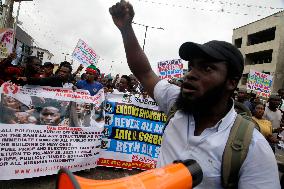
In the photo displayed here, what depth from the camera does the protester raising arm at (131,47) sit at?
2.01 m

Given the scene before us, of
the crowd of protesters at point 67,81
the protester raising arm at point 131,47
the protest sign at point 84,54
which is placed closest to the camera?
the protester raising arm at point 131,47

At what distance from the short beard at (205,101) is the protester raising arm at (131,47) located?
0.42 metres

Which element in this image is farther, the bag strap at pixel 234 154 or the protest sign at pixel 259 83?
the protest sign at pixel 259 83

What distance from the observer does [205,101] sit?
1.66 meters

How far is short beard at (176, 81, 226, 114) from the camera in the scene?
1621 mm

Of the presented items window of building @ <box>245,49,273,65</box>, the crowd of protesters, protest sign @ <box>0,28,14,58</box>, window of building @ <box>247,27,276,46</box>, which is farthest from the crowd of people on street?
window of building @ <box>247,27,276,46</box>

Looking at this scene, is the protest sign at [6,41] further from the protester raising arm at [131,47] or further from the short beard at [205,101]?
the short beard at [205,101]

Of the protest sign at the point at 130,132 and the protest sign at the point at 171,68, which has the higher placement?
the protest sign at the point at 171,68

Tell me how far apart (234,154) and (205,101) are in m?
0.30

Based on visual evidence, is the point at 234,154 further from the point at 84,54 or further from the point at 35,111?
the point at 84,54

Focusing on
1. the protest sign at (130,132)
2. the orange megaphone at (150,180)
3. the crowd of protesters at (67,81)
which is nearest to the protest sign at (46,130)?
the crowd of protesters at (67,81)

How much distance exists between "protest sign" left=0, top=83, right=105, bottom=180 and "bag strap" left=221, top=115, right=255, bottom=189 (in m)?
4.03

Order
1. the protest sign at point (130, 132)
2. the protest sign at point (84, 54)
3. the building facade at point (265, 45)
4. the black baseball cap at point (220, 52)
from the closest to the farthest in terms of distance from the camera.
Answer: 1. the black baseball cap at point (220, 52)
2. the protest sign at point (130, 132)
3. the protest sign at point (84, 54)
4. the building facade at point (265, 45)

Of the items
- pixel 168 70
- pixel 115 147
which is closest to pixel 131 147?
pixel 115 147
